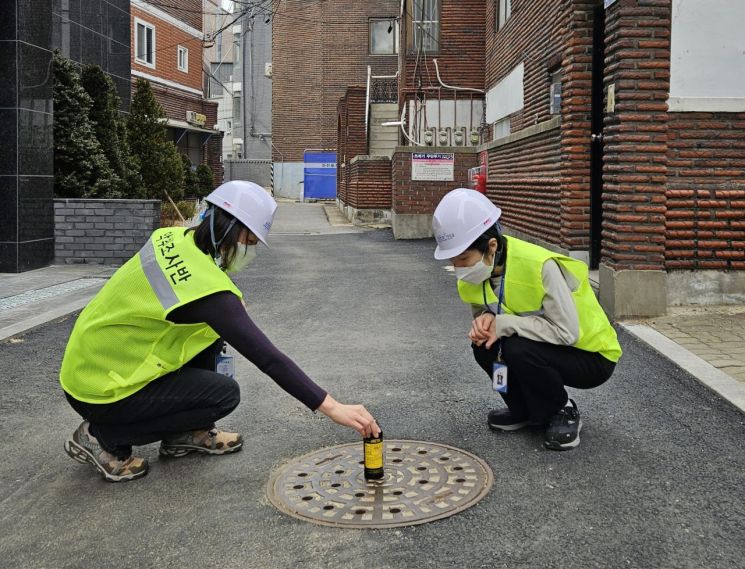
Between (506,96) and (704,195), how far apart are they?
1021cm

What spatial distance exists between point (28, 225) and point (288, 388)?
10107 mm

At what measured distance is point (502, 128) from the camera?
19.5 metres

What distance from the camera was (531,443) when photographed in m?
4.88

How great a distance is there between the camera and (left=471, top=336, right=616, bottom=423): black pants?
4.58 meters

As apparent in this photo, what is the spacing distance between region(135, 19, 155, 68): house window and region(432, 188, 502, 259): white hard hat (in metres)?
29.2

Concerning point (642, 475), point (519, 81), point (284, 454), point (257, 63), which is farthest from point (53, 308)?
point (257, 63)

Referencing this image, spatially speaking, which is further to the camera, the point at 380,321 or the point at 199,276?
the point at 380,321

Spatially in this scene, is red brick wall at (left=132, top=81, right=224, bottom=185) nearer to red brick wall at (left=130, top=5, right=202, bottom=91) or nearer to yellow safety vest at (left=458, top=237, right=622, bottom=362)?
red brick wall at (left=130, top=5, right=202, bottom=91)

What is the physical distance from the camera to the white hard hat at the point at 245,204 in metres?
3.86

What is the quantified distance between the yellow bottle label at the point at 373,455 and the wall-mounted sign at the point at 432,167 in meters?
16.0

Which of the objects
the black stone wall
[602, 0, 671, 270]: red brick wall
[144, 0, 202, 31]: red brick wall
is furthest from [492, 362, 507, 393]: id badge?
[144, 0, 202, 31]: red brick wall

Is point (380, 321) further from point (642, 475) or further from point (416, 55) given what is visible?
point (416, 55)

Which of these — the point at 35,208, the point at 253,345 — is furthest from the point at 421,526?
the point at 35,208

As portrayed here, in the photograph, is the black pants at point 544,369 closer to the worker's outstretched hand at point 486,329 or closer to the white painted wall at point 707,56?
the worker's outstretched hand at point 486,329
